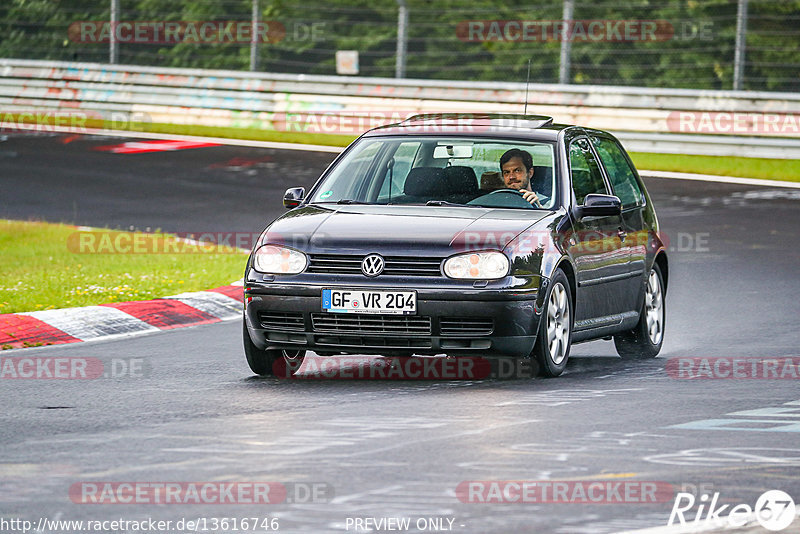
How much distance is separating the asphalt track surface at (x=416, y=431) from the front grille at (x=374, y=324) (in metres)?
0.31

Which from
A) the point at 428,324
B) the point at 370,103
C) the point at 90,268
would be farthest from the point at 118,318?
the point at 370,103

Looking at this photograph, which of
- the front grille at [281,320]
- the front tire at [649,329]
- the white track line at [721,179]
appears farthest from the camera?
the white track line at [721,179]

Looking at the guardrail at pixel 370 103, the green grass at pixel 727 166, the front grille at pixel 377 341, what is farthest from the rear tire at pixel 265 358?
the guardrail at pixel 370 103

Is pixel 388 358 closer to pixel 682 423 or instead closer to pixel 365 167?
pixel 365 167

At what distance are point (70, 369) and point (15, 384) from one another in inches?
25.4

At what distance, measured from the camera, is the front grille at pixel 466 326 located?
9242 millimetres

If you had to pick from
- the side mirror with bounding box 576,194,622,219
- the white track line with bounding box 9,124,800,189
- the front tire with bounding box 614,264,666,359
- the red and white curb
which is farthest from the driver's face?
the white track line with bounding box 9,124,800,189

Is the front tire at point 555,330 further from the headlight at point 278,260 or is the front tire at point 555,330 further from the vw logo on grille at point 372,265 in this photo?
the headlight at point 278,260

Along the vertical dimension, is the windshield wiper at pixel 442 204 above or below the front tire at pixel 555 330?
above

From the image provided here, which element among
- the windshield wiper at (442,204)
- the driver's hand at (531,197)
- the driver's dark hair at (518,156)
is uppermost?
the driver's dark hair at (518,156)

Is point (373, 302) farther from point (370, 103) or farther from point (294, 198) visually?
point (370, 103)

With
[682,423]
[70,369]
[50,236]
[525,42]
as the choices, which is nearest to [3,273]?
[50,236]

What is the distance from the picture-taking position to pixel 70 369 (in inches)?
400

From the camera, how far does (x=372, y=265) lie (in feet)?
30.4
